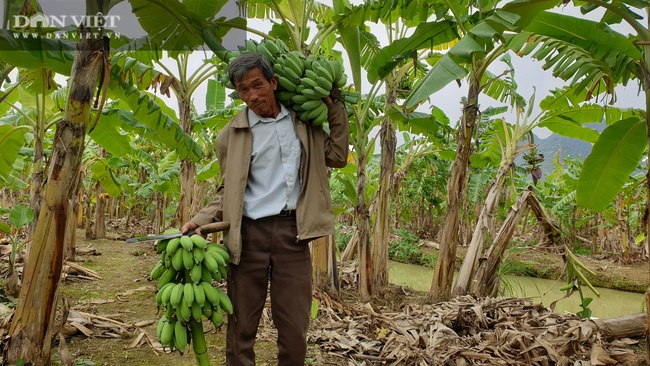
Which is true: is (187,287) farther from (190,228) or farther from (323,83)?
(323,83)

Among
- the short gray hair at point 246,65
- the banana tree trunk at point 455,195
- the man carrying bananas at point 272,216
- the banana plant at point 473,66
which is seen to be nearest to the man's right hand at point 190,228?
the man carrying bananas at point 272,216

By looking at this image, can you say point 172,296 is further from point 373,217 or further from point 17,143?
point 373,217

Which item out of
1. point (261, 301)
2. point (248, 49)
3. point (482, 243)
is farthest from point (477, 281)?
point (248, 49)

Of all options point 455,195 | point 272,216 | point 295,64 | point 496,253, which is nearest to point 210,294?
point 272,216

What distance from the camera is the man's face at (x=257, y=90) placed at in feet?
5.70

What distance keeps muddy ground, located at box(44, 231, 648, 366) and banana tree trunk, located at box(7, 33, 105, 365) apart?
0.31m

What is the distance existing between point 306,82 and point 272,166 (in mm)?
378

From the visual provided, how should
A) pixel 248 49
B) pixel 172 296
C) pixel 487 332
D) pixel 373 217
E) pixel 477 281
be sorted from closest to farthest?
pixel 172 296
pixel 248 49
pixel 487 332
pixel 477 281
pixel 373 217

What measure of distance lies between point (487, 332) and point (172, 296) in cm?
216

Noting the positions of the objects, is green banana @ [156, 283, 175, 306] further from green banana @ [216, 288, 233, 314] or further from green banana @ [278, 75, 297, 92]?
green banana @ [278, 75, 297, 92]

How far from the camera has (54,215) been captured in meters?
2.06

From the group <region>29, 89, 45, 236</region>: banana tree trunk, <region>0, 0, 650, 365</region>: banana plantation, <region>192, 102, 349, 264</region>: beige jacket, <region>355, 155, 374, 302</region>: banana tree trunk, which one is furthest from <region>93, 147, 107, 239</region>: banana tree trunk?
<region>192, 102, 349, 264</region>: beige jacket

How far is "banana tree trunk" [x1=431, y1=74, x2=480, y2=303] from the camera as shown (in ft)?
12.2

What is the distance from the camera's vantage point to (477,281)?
4023mm
